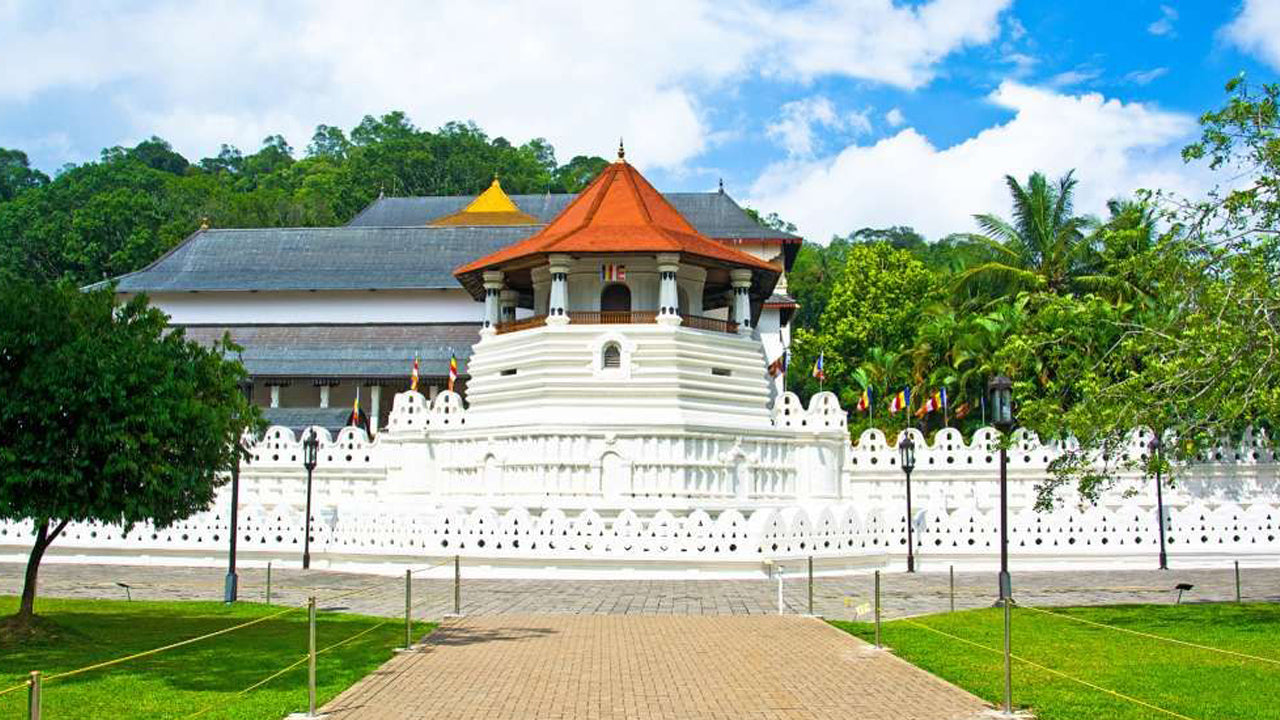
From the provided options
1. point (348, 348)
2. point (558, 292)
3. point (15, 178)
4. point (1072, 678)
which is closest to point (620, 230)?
point (558, 292)

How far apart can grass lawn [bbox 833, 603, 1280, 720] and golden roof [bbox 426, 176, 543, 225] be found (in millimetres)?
52419

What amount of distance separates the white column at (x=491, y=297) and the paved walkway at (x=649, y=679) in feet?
67.5

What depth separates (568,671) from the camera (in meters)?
12.1

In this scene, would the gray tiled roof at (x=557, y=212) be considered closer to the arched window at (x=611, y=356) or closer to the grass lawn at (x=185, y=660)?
the arched window at (x=611, y=356)

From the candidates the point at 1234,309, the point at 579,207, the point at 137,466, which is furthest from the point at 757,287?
the point at 137,466

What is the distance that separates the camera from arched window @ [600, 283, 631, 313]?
1377 inches

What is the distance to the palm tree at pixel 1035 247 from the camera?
1638 inches

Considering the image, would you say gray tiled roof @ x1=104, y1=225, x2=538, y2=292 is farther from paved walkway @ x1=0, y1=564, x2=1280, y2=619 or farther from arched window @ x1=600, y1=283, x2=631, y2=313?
paved walkway @ x1=0, y1=564, x2=1280, y2=619

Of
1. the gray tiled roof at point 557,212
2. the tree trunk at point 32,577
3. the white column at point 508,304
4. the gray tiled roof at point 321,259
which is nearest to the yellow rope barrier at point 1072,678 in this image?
the tree trunk at point 32,577

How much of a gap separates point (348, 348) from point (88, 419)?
3599 centimetres

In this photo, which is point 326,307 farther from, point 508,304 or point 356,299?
point 508,304

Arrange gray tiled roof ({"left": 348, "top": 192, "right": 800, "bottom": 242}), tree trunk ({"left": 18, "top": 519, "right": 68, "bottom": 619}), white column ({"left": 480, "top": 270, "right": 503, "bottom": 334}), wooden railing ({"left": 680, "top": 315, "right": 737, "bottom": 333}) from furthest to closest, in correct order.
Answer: gray tiled roof ({"left": 348, "top": 192, "right": 800, "bottom": 242})
white column ({"left": 480, "top": 270, "right": 503, "bottom": 334})
wooden railing ({"left": 680, "top": 315, "right": 737, "bottom": 333})
tree trunk ({"left": 18, "top": 519, "right": 68, "bottom": 619})

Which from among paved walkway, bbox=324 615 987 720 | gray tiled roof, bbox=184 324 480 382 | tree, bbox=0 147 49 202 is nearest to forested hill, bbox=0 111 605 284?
tree, bbox=0 147 49 202

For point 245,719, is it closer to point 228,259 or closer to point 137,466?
point 137,466
